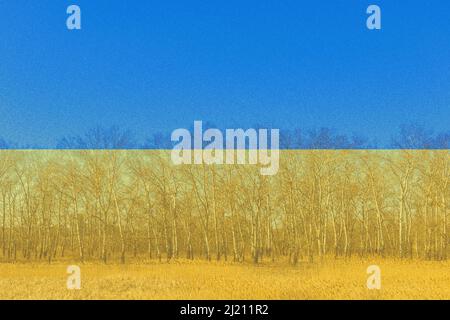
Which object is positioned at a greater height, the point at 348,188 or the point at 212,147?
the point at 212,147

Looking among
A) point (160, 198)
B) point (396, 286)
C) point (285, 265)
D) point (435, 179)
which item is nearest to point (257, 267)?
point (285, 265)

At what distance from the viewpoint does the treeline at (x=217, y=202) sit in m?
38.3

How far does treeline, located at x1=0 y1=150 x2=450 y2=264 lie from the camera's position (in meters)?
38.3

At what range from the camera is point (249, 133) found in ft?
113

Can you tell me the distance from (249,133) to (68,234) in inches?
Answer: 921

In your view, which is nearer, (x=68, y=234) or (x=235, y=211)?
(x=235, y=211)

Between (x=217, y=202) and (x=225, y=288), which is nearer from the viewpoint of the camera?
(x=225, y=288)

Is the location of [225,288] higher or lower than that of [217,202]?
lower

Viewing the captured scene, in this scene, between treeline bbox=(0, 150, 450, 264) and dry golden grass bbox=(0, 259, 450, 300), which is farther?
treeline bbox=(0, 150, 450, 264)

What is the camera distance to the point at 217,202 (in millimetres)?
40688

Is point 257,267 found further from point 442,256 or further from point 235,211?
point 442,256

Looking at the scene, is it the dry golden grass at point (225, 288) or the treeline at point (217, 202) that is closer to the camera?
the dry golden grass at point (225, 288)
